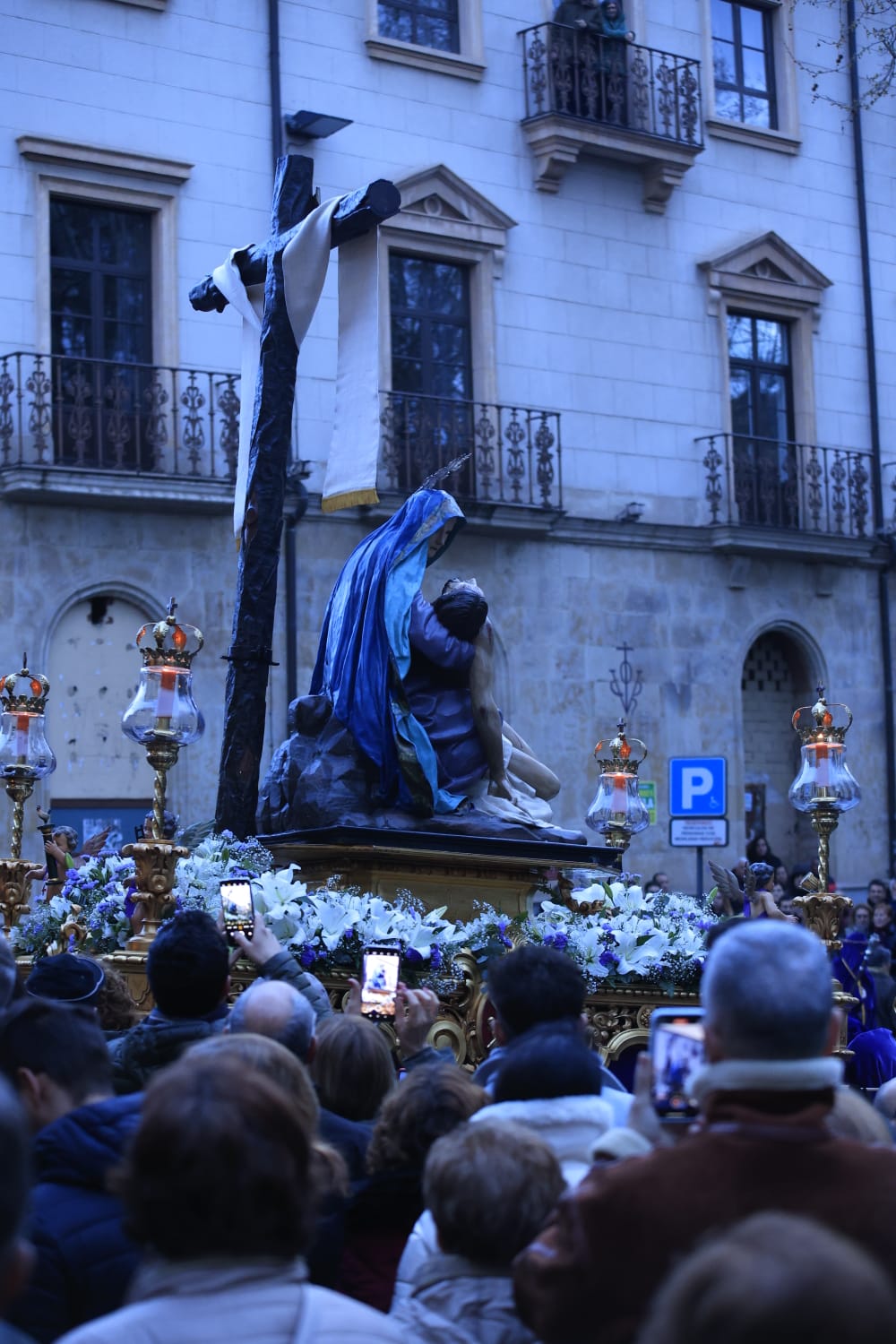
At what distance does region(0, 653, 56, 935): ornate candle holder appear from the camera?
8891 millimetres

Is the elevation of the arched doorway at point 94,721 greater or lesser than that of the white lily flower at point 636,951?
greater

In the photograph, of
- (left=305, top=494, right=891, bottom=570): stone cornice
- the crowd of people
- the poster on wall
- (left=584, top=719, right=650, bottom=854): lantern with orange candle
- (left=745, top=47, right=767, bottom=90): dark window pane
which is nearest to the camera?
the crowd of people

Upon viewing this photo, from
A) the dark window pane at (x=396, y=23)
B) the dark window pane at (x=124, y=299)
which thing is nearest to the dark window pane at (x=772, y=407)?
the dark window pane at (x=396, y=23)

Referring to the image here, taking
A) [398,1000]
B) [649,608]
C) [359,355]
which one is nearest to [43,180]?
[649,608]

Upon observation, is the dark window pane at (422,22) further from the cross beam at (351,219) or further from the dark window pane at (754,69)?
the cross beam at (351,219)

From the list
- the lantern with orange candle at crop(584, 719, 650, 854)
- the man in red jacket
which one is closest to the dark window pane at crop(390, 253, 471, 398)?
the lantern with orange candle at crop(584, 719, 650, 854)

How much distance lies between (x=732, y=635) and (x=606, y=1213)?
18970 mm

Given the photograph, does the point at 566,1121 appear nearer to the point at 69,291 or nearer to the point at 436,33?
the point at 69,291

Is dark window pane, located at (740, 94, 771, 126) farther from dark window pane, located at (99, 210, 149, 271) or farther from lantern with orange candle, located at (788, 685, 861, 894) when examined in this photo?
lantern with orange candle, located at (788, 685, 861, 894)

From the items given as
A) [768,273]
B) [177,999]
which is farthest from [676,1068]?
[768,273]

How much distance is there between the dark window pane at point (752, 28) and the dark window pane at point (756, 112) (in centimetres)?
70

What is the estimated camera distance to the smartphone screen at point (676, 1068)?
3.09m

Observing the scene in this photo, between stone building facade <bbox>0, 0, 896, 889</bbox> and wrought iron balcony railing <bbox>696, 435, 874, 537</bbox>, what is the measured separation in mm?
47

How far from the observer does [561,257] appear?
67.9 ft
